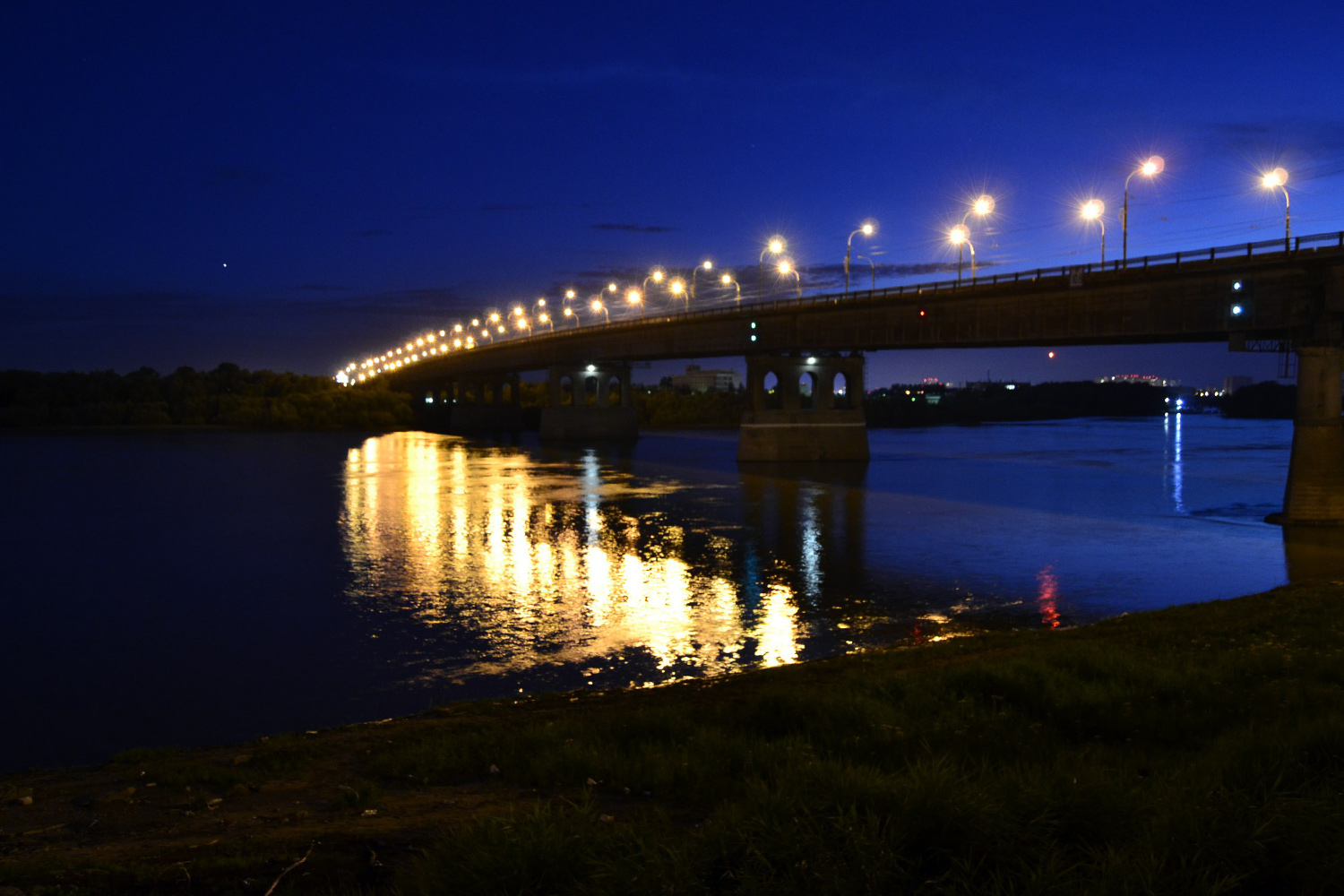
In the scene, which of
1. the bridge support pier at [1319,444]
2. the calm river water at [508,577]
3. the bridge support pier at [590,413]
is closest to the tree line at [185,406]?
the bridge support pier at [590,413]

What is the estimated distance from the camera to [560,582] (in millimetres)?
27375

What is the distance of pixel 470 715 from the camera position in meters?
13.1

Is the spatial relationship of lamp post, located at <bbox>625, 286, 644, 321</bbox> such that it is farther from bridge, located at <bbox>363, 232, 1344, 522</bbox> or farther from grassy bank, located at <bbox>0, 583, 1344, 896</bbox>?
grassy bank, located at <bbox>0, 583, 1344, 896</bbox>

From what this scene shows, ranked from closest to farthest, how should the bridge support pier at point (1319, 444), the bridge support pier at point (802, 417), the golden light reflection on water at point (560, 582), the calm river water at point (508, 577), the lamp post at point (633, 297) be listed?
the calm river water at point (508, 577) → the golden light reflection on water at point (560, 582) → the bridge support pier at point (1319, 444) → the bridge support pier at point (802, 417) → the lamp post at point (633, 297)

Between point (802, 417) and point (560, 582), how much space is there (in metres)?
50.2

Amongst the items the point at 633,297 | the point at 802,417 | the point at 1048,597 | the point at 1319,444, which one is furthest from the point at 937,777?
the point at 633,297

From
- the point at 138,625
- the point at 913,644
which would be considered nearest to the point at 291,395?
the point at 138,625

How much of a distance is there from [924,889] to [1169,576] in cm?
2624

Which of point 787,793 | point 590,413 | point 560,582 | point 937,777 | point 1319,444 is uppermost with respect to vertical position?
point 590,413

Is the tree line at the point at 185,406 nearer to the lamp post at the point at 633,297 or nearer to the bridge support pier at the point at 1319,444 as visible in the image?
the lamp post at the point at 633,297

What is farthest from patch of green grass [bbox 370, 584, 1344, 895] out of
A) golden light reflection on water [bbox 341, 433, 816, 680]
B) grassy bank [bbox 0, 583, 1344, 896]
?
golden light reflection on water [bbox 341, 433, 816, 680]

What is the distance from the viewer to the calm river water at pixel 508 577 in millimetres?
17281

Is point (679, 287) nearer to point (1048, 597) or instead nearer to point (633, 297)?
point (633, 297)

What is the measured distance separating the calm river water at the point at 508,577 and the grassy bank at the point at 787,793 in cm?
509
